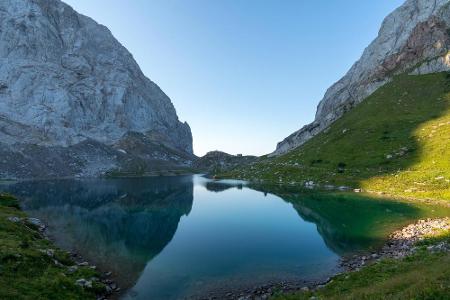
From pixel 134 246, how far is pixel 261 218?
27.6 meters

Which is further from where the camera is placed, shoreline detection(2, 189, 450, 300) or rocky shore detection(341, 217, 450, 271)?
rocky shore detection(341, 217, 450, 271)

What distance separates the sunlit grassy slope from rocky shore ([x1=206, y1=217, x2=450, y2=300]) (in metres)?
25.3

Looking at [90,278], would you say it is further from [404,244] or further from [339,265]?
[404,244]

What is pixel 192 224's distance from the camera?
58.4m

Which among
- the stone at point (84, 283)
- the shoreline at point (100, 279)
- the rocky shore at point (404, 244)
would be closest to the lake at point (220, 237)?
the shoreline at point (100, 279)

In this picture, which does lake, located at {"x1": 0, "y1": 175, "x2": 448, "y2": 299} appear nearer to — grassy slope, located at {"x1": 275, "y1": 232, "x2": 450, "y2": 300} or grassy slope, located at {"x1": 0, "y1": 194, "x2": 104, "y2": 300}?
grassy slope, located at {"x1": 0, "y1": 194, "x2": 104, "y2": 300}

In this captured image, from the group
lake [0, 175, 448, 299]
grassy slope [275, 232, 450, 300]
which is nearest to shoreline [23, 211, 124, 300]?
lake [0, 175, 448, 299]

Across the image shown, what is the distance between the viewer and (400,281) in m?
19.5

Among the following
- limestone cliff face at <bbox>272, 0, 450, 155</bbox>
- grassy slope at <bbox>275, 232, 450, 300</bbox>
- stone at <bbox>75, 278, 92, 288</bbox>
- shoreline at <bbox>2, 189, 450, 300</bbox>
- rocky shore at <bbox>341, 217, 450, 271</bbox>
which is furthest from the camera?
limestone cliff face at <bbox>272, 0, 450, 155</bbox>

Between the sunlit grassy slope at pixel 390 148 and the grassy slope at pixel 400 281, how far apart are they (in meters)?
44.0

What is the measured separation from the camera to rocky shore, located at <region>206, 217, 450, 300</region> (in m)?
26.3

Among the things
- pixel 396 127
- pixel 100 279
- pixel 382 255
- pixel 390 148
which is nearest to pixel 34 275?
pixel 100 279

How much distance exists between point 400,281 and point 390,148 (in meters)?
94.4

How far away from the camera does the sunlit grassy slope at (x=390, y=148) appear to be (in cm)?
7775
